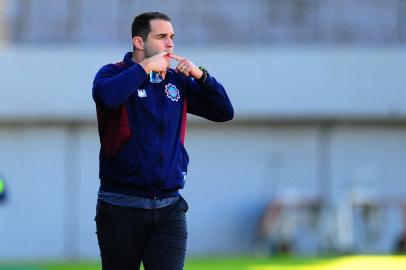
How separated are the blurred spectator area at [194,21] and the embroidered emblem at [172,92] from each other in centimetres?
1530

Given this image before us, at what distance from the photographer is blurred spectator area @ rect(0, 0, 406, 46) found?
2162cm

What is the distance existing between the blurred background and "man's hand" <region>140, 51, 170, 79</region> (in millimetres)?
14258

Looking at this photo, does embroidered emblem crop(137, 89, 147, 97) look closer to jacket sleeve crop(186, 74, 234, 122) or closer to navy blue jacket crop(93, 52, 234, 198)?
navy blue jacket crop(93, 52, 234, 198)

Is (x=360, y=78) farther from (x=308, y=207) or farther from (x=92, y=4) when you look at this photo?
(x=92, y=4)

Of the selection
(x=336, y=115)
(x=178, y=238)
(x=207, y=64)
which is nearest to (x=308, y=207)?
(x=336, y=115)

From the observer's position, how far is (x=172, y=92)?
6.21 m

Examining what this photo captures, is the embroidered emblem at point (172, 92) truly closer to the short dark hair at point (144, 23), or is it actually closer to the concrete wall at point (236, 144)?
the short dark hair at point (144, 23)

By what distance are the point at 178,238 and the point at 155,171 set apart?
1.26ft

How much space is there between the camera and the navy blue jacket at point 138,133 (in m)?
5.98

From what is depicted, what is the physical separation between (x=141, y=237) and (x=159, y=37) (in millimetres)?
1089

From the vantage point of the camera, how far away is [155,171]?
6.05 meters

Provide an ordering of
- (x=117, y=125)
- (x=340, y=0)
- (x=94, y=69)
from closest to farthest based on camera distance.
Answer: (x=117, y=125), (x=94, y=69), (x=340, y=0)

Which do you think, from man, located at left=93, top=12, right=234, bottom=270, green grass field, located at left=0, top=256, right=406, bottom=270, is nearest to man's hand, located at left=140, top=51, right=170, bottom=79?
man, located at left=93, top=12, right=234, bottom=270

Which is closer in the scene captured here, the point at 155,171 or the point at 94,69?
the point at 155,171
